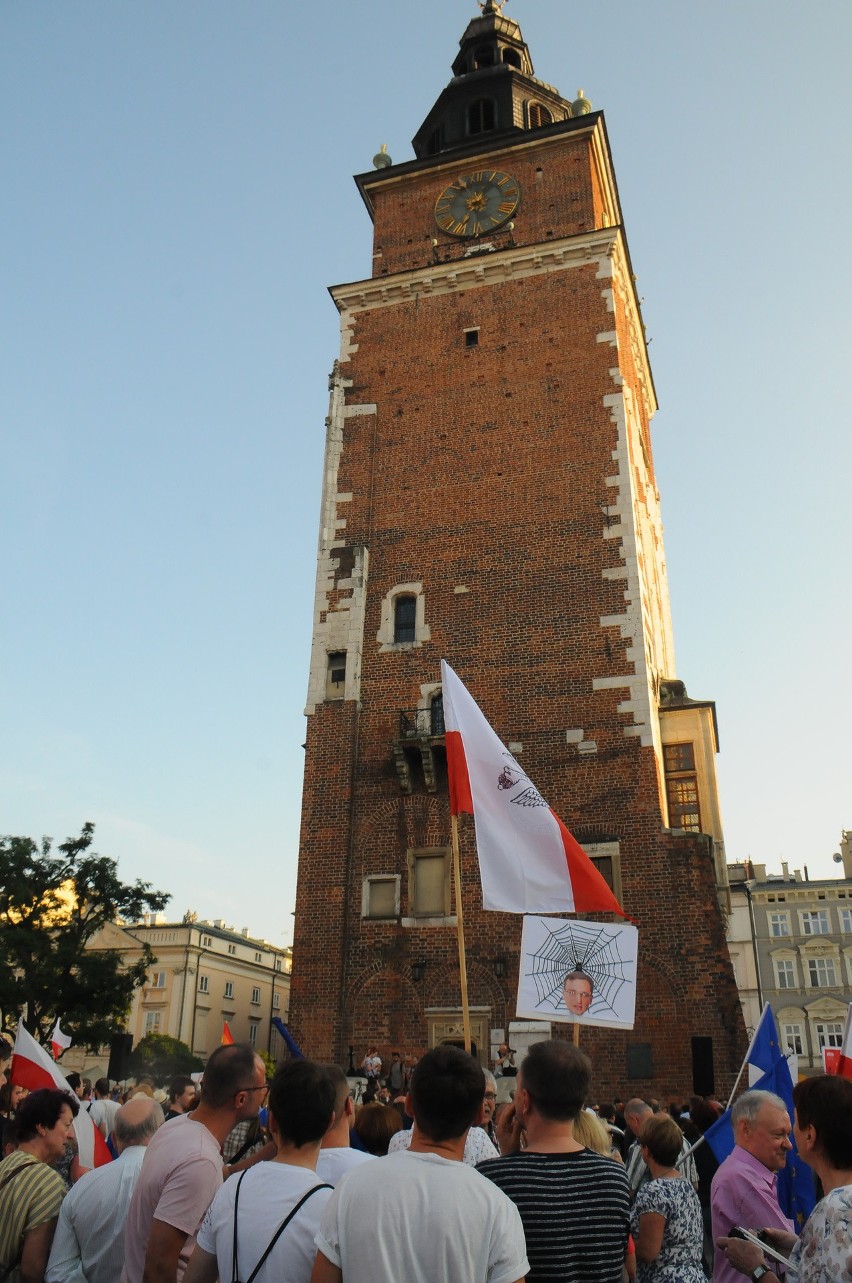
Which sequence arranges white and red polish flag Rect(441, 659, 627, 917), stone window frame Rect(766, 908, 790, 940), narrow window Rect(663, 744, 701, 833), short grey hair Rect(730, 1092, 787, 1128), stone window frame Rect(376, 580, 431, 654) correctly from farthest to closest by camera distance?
stone window frame Rect(766, 908, 790, 940)
stone window frame Rect(376, 580, 431, 654)
narrow window Rect(663, 744, 701, 833)
white and red polish flag Rect(441, 659, 627, 917)
short grey hair Rect(730, 1092, 787, 1128)

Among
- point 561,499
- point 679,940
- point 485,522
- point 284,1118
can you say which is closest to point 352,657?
point 485,522

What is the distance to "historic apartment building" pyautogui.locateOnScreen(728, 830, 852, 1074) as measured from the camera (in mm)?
55469

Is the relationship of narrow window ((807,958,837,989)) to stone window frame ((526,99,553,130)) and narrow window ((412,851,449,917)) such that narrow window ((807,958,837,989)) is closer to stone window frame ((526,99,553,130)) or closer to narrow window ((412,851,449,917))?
narrow window ((412,851,449,917))

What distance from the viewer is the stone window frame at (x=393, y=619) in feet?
73.5

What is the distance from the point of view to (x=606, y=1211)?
3643mm

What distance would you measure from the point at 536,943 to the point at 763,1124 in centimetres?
638

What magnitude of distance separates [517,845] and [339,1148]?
5.99 m

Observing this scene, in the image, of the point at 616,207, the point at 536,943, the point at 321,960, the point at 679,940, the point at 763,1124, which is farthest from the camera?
the point at 616,207

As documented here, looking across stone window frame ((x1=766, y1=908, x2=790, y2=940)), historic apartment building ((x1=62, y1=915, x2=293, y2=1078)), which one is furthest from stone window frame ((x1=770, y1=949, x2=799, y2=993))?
historic apartment building ((x1=62, y1=915, x2=293, y2=1078))

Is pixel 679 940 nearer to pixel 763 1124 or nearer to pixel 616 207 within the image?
pixel 763 1124

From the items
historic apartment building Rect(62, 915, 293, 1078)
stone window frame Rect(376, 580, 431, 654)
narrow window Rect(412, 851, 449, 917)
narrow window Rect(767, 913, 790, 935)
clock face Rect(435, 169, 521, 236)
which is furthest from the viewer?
narrow window Rect(767, 913, 790, 935)

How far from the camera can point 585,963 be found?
11.1 metres

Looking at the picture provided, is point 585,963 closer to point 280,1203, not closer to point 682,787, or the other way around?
point 280,1203

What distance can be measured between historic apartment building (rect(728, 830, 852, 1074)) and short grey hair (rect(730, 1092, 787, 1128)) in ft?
176
